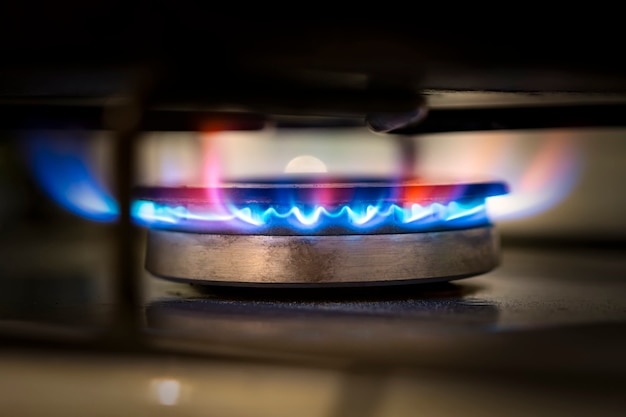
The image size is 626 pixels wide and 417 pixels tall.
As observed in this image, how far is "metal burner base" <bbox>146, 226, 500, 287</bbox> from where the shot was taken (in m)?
0.51

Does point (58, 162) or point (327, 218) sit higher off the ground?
point (58, 162)

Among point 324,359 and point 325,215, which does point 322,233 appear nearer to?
point 325,215

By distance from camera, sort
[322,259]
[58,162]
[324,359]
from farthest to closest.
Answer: [58,162] < [322,259] < [324,359]

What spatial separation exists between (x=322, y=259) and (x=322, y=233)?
19 millimetres

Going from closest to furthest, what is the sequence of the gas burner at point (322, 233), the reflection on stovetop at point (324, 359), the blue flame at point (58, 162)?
the reflection on stovetop at point (324, 359) < the gas burner at point (322, 233) < the blue flame at point (58, 162)

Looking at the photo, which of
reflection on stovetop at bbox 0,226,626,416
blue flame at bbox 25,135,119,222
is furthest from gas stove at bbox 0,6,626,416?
blue flame at bbox 25,135,119,222

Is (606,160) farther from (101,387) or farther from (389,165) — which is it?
(101,387)

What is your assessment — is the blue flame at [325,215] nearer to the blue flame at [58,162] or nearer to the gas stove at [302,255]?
the gas stove at [302,255]

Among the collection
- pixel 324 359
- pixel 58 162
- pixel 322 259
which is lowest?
pixel 324 359

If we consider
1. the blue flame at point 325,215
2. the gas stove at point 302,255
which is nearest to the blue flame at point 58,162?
the gas stove at point 302,255

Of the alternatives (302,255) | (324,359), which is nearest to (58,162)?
(302,255)

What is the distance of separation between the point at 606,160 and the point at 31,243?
761mm

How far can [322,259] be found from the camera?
20.2 inches

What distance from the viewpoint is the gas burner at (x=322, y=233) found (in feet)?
1.68
